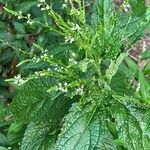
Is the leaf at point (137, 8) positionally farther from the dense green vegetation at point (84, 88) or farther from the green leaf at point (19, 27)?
the green leaf at point (19, 27)

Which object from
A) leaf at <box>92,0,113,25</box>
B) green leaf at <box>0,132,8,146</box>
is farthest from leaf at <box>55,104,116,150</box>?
green leaf at <box>0,132,8,146</box>

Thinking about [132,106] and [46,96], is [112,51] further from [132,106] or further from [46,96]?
[46,96]

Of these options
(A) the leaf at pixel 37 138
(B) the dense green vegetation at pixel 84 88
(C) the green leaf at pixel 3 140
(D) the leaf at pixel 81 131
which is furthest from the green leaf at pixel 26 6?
(D) the leaf at pixel 81 131

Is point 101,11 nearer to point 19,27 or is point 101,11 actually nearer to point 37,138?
point 37,138

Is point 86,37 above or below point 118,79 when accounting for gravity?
above

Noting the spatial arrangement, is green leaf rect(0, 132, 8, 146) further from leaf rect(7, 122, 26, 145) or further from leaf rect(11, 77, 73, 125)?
leaf rect(11, 77, 73, 125)

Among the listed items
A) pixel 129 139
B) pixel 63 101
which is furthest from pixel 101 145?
pixel 63 101

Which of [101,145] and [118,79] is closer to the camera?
[101,145]

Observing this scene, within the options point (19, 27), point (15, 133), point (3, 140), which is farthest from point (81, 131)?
point (19, 27)
